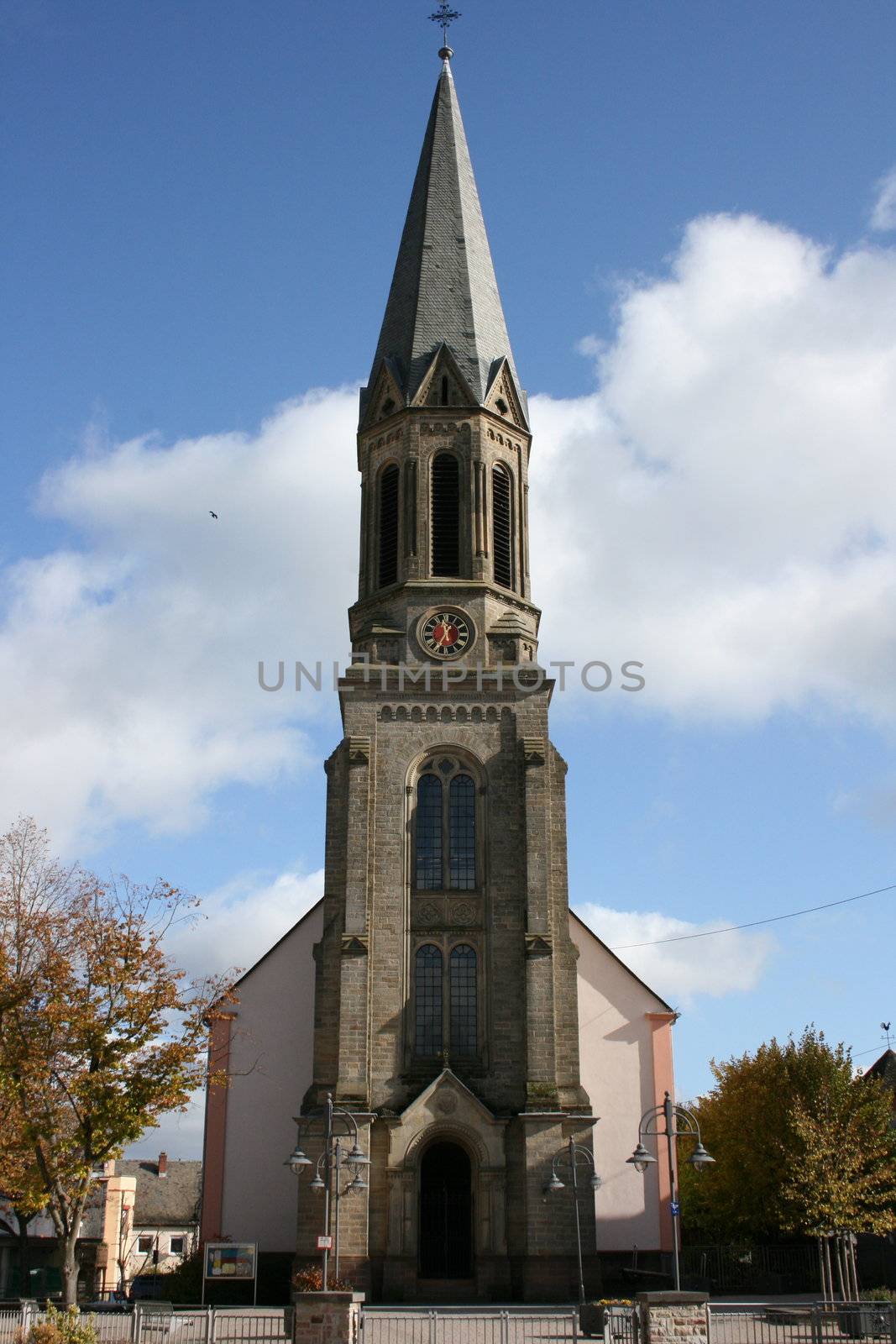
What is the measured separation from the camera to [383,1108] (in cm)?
3631

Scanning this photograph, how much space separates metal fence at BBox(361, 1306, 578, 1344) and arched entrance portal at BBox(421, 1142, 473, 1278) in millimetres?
5219

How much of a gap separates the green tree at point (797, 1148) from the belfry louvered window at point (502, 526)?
1884 centimetres

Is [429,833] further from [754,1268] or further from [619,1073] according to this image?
[754,1268]

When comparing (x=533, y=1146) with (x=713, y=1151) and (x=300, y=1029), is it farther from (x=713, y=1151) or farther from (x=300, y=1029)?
(x=713, y=1151)

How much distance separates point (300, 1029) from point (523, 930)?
30.2 feet

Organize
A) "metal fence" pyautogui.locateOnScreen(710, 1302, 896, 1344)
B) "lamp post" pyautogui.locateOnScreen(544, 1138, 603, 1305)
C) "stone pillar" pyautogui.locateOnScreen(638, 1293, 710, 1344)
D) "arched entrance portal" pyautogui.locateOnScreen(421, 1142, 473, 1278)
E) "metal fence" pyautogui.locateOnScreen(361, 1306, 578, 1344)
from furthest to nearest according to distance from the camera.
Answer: "arched entrance portal" pyautogui.locateOnScreen(421, 1142, 473, 1278), "lamp post" pyautogui.locateOnScreen(544, 1138, 603, 1305), "metal fence" pyautogui.locateOnScreen(710, 1302, 896, 1344), "metal fence" pyautogui.locateOnScreen(361, 1306, 578, 1344), "stone pillar" pyautogui.locateOnScreen(638, 1293, 710, 1344)

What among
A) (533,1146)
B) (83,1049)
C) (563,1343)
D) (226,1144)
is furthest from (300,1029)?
(563,1343)

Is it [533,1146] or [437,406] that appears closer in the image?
[533,1146]

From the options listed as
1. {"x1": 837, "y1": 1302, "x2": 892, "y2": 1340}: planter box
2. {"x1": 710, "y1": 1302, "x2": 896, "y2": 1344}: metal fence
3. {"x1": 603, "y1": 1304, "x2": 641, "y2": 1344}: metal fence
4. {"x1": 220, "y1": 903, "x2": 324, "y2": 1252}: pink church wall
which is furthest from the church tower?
{"x1": 837, "y1": 1302, "x2": 892, "y2": 1340}: planter box

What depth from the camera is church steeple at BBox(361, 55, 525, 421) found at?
4588 centimetres

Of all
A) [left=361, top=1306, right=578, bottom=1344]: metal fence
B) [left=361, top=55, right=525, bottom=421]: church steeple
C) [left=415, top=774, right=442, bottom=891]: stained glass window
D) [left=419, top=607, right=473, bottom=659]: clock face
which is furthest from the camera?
[left=361, top=55, right=525, bottom=421]: church steeple

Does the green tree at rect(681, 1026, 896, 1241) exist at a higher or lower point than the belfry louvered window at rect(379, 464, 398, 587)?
lower

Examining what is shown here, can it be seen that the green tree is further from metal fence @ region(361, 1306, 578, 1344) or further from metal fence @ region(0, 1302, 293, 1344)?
metal fence @ region(0, 1302, 293, 1344)

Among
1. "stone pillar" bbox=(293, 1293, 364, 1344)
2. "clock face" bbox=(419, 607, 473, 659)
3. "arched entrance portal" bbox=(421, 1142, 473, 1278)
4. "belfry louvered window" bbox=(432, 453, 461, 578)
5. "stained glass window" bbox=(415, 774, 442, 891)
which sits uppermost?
"belfry louvered window" bbox=(432, 453, 461, 578)
